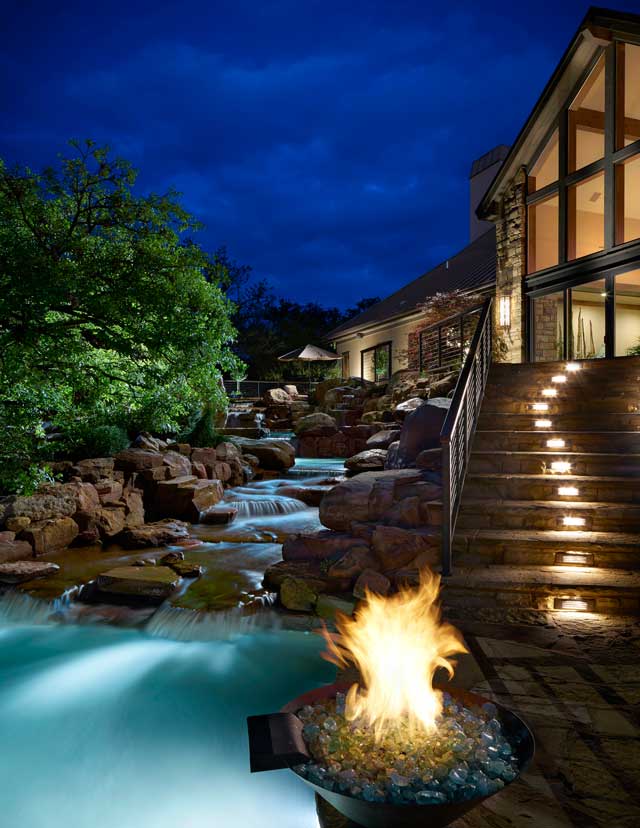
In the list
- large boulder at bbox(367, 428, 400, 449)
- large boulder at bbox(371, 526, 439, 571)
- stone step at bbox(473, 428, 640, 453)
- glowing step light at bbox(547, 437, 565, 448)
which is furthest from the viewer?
large boulder at bbox(367, 428, 400, 449)

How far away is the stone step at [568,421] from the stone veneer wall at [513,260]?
5.21 meters

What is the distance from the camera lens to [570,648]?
389 centimetres

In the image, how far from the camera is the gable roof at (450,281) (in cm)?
1775

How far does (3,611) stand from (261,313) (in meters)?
36.7

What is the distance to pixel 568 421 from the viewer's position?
8.21 meters

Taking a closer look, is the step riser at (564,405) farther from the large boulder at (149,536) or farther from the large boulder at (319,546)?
the large boulder at (149,536)

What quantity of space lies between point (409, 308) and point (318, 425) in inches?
244

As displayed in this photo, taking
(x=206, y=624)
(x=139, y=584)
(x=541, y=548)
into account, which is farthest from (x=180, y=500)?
(x=541, y=548)

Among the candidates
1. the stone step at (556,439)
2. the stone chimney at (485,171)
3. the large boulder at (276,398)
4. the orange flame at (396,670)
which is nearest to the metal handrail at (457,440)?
the stone step at (556,439)

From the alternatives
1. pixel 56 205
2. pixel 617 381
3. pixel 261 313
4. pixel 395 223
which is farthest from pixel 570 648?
pixel 395 223

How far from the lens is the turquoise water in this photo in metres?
3.25

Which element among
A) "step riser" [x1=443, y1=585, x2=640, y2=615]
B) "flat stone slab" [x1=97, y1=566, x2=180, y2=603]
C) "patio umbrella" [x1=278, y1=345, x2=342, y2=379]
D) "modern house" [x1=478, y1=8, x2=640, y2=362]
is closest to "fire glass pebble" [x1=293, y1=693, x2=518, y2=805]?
"step riser" [x1=443, y1=585, x2=640, y2=615]

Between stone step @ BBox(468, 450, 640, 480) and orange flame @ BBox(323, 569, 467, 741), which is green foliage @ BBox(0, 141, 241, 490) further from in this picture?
orange flame @ BBox(323, 569, 467, 741)

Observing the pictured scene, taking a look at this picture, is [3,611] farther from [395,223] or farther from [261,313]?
[395,223]
